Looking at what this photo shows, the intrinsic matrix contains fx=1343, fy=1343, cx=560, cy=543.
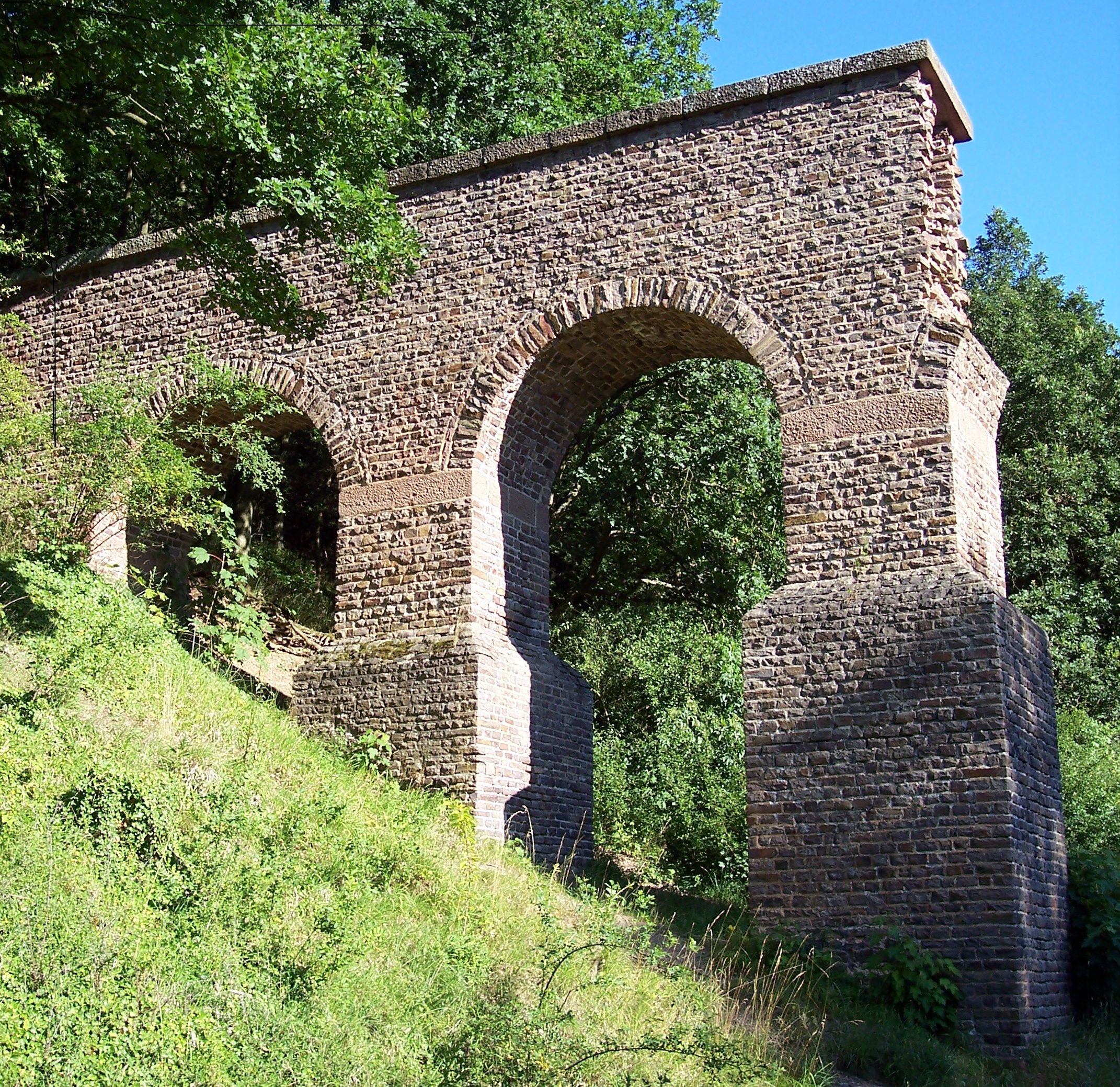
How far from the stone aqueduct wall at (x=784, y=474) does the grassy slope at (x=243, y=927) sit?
192 cm

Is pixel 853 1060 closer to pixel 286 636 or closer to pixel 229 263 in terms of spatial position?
pixel 229 263

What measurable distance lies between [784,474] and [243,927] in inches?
213

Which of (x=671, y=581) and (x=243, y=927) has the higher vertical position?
(x=671, y=581)

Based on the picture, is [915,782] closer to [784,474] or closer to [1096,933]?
[1096,933]

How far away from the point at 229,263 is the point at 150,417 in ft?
8.90

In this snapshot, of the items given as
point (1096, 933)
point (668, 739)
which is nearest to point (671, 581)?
point (668, 739)

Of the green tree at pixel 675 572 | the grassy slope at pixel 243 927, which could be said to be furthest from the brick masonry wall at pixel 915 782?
the green tree at pixel 675 572

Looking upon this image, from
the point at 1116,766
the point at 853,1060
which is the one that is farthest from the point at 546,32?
the point at 853,1060

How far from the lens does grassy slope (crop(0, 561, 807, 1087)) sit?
557 centimetres

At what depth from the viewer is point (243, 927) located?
6.41m

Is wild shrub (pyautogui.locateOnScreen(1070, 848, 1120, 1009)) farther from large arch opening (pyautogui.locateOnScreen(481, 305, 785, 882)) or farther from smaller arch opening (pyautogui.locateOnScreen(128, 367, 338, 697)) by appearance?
smaller arch opening (pyautogui.locateOnScreen(128, 367, 338, 697))

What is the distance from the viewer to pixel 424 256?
12148 millimetres

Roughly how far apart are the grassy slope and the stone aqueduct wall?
192 centimetres

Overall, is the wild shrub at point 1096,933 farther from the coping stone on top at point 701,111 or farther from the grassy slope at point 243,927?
the coping stone on top at point 701,111
